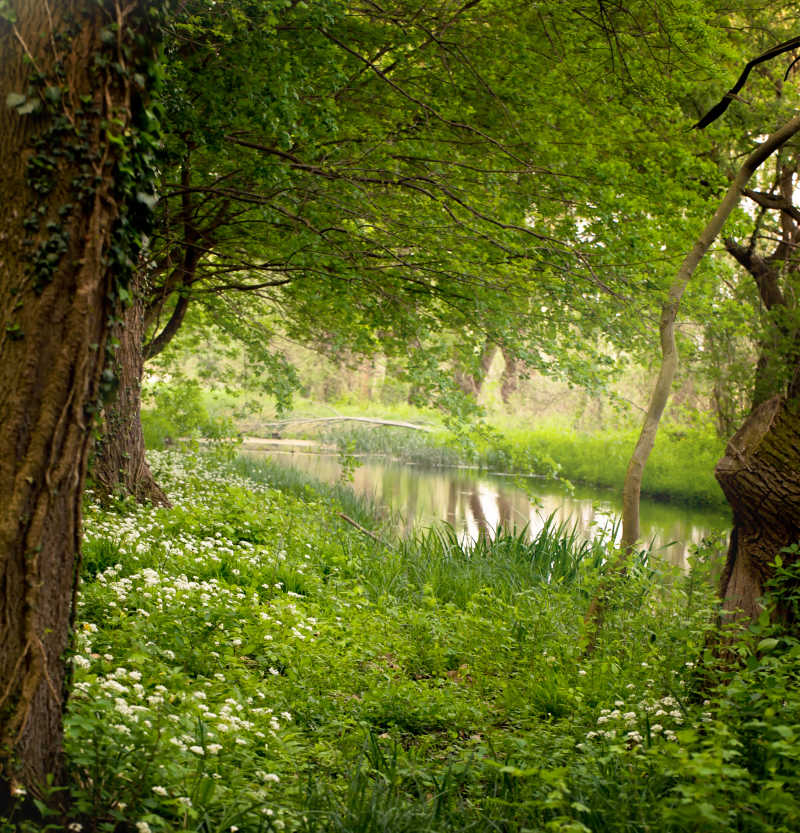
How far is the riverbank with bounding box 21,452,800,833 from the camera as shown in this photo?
2516 millimetres

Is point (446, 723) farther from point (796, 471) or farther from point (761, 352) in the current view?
point (761, 352)

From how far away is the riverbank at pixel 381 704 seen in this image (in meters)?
2.52

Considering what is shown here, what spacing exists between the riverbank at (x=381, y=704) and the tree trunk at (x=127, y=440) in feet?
1.27

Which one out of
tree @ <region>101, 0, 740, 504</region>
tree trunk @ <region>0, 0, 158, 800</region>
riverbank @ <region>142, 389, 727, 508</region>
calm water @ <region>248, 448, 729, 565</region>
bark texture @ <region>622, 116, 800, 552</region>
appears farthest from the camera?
riverbank @ <region>142, 389, 727, 508</region>

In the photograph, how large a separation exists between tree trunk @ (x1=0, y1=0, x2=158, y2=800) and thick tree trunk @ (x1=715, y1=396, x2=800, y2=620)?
2944mm

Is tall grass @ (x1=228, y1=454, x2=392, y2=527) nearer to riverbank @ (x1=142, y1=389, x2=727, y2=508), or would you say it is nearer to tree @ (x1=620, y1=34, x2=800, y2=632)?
riverbank @ (x1=142, y1=389, x2=727, y2=508)

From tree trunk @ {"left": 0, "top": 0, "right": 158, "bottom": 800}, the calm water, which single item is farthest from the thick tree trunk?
the calm water

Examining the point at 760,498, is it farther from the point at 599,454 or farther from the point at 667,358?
the point at 599,454

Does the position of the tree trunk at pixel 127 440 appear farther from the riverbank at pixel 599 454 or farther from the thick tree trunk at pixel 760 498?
the riverbank at pixel 599 454

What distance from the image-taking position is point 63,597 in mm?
2508

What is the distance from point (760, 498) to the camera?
3729mm

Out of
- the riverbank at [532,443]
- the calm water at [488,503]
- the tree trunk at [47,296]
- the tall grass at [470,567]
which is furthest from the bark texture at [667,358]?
the riverbank at [532,443]

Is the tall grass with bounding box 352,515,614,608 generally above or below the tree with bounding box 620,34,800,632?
below

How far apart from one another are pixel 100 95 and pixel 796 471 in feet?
10.8
